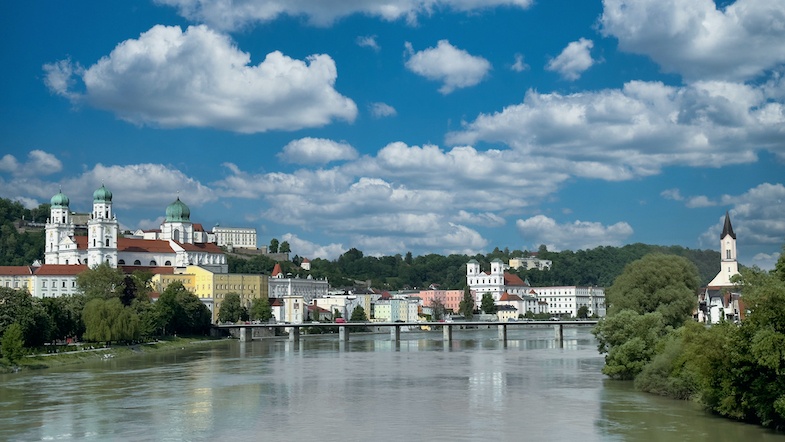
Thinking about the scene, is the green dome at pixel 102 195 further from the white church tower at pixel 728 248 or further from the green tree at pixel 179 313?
the white church tower at pixel 728 248

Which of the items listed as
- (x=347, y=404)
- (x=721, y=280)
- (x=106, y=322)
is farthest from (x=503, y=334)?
(x=347, y=404)

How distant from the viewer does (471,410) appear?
119 ft

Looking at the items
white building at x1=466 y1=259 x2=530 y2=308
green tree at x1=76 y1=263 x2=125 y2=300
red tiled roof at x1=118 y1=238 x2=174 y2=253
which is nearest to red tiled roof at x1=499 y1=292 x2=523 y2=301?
white building at x1=466 y1=259 x2=530 y2=308

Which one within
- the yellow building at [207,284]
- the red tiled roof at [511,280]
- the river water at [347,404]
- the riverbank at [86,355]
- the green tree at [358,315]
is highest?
the red tiled roof at [511,280]

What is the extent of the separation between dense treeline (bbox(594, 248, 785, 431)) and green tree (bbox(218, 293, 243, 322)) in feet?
259

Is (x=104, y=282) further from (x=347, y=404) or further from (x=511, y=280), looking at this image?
(x=511, y=280)

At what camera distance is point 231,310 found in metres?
119

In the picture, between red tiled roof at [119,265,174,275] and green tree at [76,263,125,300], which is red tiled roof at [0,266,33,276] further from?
green tree at [76,263,125,300]

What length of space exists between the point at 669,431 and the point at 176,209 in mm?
127508

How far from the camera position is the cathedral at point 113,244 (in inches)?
4943

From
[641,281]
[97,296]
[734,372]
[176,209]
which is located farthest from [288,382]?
[176,209]

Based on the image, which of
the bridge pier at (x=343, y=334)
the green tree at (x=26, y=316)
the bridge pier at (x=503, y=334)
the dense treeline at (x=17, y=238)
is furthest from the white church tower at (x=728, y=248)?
the dense treeline at (x=17, y=238)

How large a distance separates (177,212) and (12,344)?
3827 inches

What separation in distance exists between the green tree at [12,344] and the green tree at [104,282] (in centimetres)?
3424
